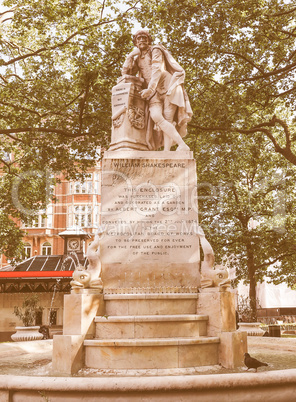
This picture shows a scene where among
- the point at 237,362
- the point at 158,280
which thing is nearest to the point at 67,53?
the point at 158,280

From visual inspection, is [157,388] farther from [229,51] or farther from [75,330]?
[229,51]

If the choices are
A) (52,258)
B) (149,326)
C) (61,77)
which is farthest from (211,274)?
(52,258)

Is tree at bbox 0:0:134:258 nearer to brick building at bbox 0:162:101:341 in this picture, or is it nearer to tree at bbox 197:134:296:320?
brick building at bbox 0:162:101:341

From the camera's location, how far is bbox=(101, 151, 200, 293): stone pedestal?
7.77 metres

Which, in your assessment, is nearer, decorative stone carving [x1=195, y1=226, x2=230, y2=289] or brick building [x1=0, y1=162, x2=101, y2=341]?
decorative stone carving [x1=195, y1=226, x2=230, y2=289]

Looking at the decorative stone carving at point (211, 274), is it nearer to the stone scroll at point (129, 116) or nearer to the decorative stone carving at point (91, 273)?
the decorative stone carving at point (91, 273)

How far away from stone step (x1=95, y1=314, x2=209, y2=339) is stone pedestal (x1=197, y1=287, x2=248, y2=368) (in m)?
0.23

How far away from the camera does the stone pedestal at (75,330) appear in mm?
6367

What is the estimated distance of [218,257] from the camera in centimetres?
2580

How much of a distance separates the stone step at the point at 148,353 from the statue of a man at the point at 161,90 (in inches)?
157

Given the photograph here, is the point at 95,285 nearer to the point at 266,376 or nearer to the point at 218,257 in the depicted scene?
the point at 266,376

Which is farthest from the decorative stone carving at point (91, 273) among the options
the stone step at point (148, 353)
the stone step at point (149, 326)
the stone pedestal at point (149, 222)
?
the stone step at point (148, 353)

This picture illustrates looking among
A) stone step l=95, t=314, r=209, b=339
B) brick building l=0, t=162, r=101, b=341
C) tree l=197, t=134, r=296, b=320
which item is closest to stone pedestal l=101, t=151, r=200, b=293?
stone step l=95, t=314, r=209, b=339

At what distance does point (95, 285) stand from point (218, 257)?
1924 centimetres
